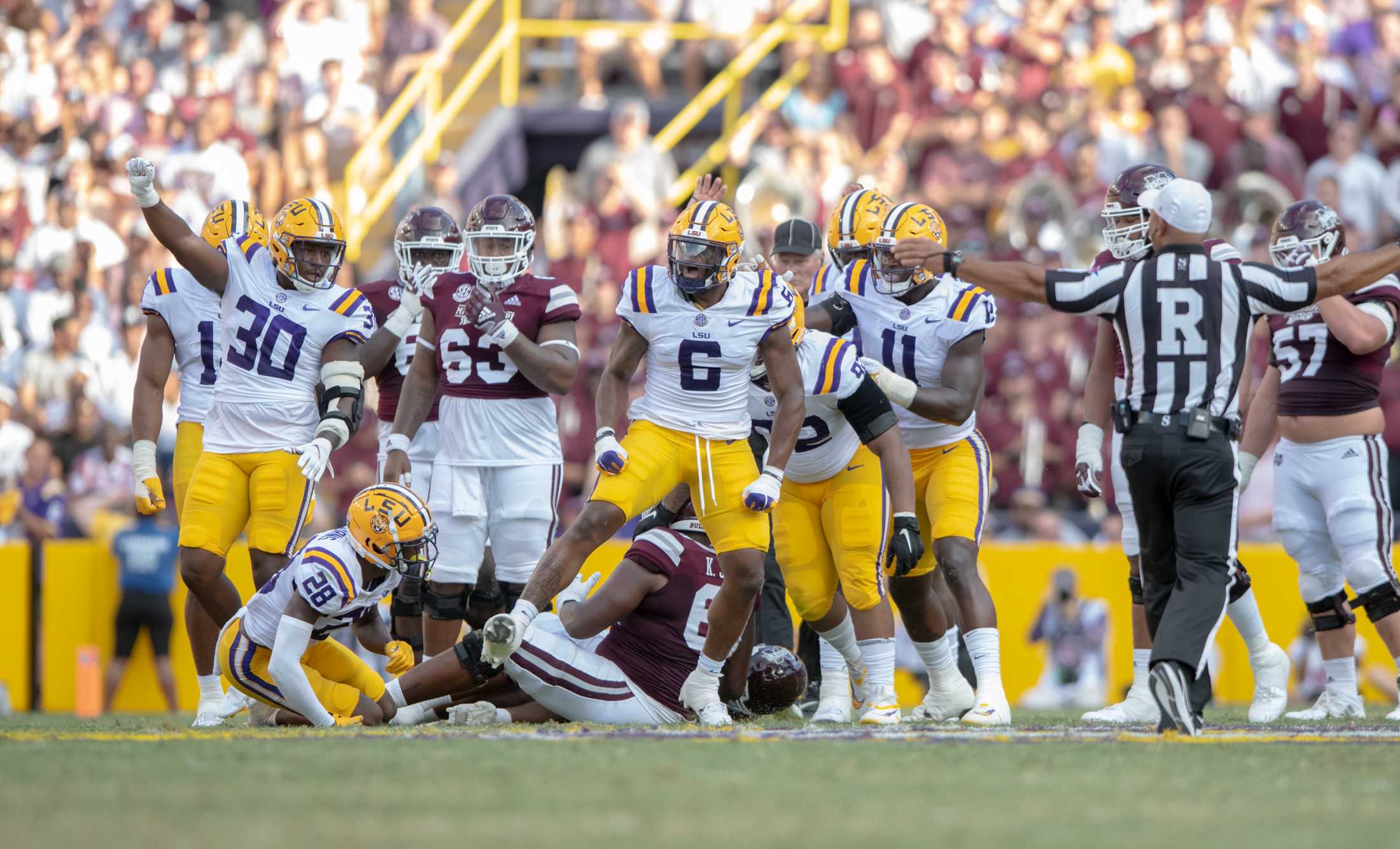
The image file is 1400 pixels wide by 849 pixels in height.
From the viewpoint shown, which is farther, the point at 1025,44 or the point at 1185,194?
the point at 1025,44

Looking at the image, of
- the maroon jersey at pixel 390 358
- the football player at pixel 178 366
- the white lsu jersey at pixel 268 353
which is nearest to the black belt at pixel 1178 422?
the white lsu jersey at pixel 268 353

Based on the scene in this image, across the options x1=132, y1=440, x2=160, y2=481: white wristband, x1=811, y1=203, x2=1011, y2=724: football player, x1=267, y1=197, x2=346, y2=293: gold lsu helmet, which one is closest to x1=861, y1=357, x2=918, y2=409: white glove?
x1=811, y1=203, x2=1011, y2=724: football player

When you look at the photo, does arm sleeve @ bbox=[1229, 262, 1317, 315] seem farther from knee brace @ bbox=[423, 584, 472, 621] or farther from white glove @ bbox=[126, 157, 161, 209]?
white glove @ bbox=[126, 157, 161, 209]

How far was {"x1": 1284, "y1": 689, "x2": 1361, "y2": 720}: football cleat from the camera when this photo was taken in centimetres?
823

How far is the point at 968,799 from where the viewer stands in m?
4.74

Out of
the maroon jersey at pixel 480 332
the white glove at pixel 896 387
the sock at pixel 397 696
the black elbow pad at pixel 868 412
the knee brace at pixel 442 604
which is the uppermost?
the maroon jersey at pixel 480 332

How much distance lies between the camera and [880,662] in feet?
24.8

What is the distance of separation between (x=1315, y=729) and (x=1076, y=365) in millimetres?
6793

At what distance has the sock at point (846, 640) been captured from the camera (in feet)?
25.8

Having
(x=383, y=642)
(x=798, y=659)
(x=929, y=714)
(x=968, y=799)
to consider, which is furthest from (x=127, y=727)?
(x=968, y=799)

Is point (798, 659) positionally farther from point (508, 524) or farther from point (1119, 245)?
point (1119, 245)

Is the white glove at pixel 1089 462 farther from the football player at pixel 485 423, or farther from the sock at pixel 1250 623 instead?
the football player at pixel 485 423

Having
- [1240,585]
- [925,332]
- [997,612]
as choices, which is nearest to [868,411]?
[925,332]

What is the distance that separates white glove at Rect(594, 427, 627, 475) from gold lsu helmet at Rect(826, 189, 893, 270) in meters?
1.68
